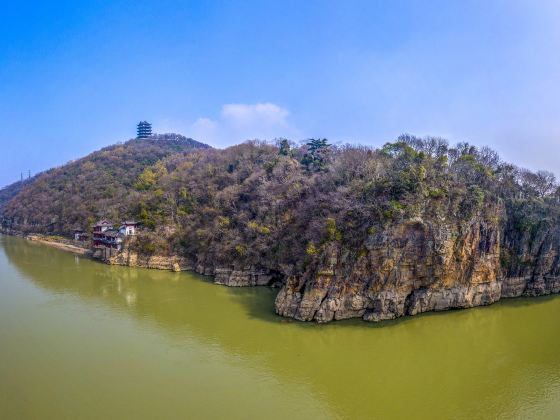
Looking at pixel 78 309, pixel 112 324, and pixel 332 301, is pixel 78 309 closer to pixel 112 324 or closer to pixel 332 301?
pixel 112 324

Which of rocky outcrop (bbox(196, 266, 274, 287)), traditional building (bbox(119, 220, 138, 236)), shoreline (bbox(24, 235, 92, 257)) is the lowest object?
rocky outcrop (bbox(196, 266, 274, 287))

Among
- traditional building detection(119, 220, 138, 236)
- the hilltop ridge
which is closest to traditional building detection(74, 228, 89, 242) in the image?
traditional building detection(119, 220, 138, 236)

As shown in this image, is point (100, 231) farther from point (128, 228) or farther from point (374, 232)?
point (374, 232)

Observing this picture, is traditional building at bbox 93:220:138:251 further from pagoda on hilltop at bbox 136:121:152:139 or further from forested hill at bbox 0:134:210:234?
pagoda on hilltop at bbox 136:121:152:139

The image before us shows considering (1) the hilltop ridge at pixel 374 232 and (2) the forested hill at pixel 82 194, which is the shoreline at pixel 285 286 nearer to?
(1) the hilltop ridge at pixel 374 232

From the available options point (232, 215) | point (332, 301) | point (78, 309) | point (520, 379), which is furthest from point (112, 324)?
point (520, 379)

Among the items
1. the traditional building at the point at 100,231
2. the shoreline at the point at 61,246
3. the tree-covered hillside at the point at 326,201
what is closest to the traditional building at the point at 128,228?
the tree-covered hillside at the point at 326,201
